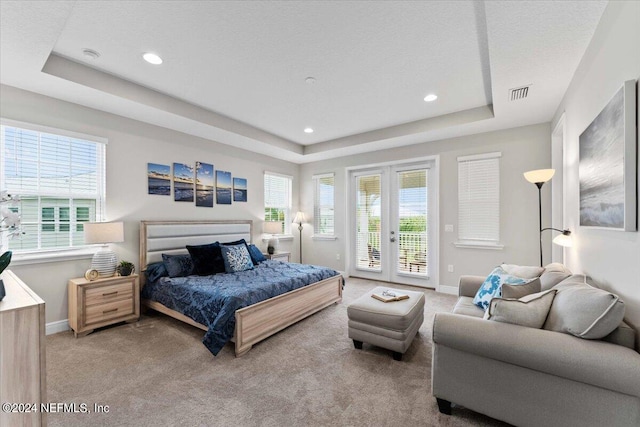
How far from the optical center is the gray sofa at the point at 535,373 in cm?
125

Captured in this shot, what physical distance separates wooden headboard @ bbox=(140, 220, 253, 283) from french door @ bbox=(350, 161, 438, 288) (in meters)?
2.49

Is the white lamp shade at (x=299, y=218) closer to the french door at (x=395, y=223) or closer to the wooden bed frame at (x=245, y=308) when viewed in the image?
the french door at (x=395, y=223)

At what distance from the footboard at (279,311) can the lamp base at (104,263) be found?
1.87 metres

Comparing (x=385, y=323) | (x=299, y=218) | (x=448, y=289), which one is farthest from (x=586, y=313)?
(x=299, y=218)

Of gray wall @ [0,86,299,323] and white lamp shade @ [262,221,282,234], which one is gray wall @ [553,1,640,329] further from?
gray wall @ [0,86,299,323]

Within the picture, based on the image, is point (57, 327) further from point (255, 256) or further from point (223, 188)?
point (223, 188)

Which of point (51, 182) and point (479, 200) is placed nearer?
point (51, 182)

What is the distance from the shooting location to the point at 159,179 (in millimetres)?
3873

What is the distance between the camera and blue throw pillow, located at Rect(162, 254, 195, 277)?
343cm

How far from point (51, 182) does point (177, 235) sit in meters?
1.49

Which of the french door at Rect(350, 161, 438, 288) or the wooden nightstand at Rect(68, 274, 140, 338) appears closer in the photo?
the wooden nightstand at Rect(68, 274, 140, 338)

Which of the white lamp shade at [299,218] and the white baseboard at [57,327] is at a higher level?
the white lamp shade at [299,218]

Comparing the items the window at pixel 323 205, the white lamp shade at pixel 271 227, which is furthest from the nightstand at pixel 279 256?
the window at pixel 323 205

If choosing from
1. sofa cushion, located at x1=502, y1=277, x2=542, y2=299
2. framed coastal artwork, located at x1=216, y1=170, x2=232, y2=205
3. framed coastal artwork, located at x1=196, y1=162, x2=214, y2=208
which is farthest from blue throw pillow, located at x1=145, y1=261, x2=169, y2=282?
sofa cushion, located at x1=502, y1=277, x2=542, y2=299
